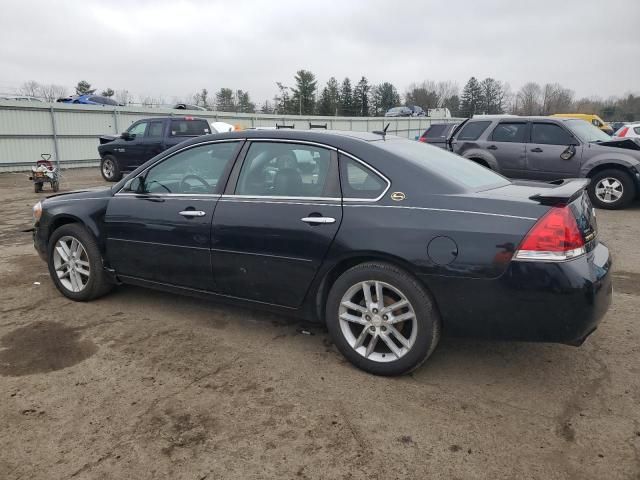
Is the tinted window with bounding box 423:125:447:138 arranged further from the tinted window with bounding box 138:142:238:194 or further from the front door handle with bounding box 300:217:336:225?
the front door handle with bounding box 300:217:336:225

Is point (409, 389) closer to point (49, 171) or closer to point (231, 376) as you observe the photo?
point (231, 376)

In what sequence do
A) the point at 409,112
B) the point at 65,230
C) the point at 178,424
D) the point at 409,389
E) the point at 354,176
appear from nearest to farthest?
the point at 178,424
the point at 409,389
the point at 354,176
the point at 65,230
the point at 409,112

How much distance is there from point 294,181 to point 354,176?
46 cm

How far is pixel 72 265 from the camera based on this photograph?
14.8ft

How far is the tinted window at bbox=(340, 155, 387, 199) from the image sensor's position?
316 cm

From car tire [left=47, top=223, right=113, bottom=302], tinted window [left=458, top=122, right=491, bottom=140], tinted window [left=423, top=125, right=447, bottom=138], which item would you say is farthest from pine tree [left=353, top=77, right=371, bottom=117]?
car tire [left=47, top=223, right=113, bottom=302]

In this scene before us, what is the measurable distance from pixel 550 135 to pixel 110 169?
1171 centimetres

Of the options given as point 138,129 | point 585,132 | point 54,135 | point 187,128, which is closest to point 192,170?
point 585,132

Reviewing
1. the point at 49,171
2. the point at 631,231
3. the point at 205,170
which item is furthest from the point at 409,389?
the point at 49,171

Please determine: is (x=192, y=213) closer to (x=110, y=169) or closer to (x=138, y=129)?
(x=138, y=129)

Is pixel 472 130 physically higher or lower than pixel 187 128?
lower

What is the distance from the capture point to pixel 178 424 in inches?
105

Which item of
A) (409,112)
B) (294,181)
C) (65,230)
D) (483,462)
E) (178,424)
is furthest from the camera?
(409,112)

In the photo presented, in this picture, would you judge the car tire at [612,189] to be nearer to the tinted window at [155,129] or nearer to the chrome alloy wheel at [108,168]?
the tinted window at [155,129]
